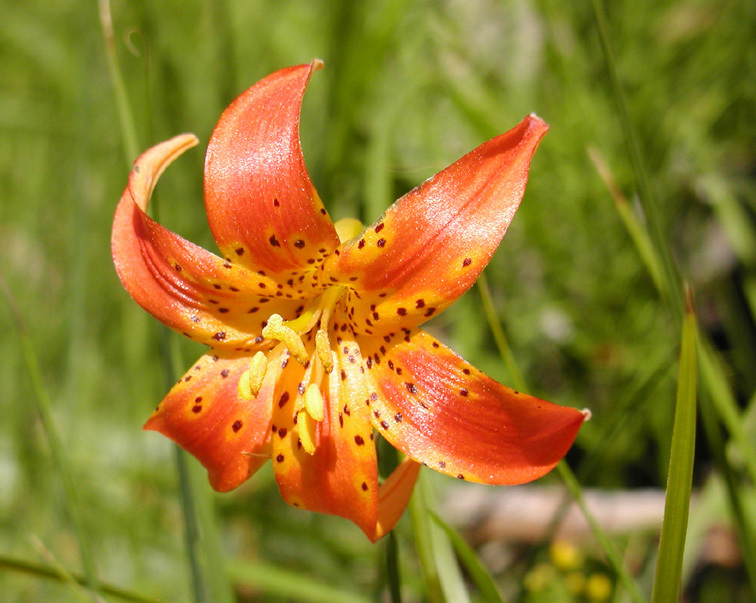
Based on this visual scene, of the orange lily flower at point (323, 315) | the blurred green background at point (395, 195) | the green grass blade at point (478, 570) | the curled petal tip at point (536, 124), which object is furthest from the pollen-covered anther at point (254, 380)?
the blurred green background at point (395, 195)

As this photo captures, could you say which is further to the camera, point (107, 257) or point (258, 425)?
point (107, 257)

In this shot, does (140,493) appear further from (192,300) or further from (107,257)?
(192,300)

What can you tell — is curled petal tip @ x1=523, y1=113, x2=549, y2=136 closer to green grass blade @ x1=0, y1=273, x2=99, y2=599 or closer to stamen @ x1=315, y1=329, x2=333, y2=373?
stamen @ x1=315, y1=329, x2=333, y2=373

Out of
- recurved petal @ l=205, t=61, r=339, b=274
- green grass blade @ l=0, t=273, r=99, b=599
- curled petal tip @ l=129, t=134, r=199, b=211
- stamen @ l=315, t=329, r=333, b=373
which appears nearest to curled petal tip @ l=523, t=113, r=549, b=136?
recurved petal @ l=205, t=61, r=339, b=274

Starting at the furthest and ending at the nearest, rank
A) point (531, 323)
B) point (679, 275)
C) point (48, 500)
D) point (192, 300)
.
A: point (531, 323), point (48, 500), point (192, 300), point (679, 275)

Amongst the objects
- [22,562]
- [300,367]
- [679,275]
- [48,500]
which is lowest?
[48,500]

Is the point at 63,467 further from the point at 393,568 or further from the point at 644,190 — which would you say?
the point at 644,190

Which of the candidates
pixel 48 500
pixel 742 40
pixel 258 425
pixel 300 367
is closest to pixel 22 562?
pixel 258 425

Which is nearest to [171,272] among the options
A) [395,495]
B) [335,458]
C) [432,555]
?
[335,458]

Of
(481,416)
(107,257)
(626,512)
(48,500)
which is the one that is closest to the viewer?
(481,416)
